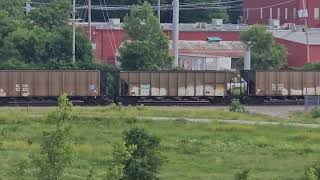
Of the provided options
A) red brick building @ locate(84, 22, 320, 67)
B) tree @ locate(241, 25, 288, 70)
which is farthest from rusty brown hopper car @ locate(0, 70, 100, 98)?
tree @ locate(241, 25, 288, 70)

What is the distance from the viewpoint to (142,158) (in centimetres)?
2241

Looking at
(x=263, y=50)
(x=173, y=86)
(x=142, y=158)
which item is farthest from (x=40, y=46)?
(x=142, y=158)

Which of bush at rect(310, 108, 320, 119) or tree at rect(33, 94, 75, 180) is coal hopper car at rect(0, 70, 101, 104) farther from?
tree at rect(33, 94, 75, 180)

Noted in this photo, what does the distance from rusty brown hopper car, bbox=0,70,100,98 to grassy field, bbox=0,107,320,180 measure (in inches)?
273

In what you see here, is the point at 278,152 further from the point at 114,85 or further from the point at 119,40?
the point at 119,40

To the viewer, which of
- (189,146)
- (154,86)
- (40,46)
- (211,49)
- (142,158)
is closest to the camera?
(142,158)

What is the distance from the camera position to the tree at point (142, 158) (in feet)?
68.8

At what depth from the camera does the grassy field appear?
3148 cm

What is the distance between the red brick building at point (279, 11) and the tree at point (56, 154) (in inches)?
2890

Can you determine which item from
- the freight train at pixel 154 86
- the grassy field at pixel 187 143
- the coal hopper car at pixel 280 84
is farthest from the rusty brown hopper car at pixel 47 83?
the coal hopper car at pixel 280 84

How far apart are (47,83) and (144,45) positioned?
1600 cm

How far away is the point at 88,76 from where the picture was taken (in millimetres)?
56750

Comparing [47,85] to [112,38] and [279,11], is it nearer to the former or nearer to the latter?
[112,38]

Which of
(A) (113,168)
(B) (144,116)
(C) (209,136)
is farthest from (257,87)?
(A) (113,168)
